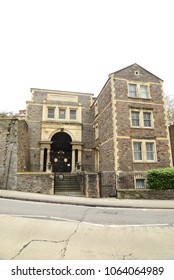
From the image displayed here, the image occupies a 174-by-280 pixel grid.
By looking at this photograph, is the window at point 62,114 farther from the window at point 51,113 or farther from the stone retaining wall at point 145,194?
the stone retaining wall at point 145,194

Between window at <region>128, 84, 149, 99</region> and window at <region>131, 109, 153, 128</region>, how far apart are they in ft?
5.96

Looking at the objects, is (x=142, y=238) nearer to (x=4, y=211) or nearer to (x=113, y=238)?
(x=113, y=238)

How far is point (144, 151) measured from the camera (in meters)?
16.5

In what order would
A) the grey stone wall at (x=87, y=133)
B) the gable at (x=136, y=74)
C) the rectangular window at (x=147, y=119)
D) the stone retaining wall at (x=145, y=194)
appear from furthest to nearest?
the grey stone wall at (x=87, y=133)
the gable at (x=136, y=74)
the rectangular window at (x=147, y=119)
the stone retaining wall at (x=145, y=194)

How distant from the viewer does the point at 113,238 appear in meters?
5.16

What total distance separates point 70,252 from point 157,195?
10.8 m

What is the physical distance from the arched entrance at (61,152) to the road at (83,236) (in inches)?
579

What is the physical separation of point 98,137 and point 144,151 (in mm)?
5895

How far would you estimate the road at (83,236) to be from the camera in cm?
403

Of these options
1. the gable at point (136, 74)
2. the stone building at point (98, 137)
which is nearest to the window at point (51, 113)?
the stone building at point (98, 137)

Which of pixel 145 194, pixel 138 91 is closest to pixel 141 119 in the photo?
pixel 138 91

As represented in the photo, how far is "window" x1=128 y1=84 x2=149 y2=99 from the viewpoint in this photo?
1816cm

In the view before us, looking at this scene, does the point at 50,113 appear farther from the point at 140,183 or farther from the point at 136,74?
the point at 140,183

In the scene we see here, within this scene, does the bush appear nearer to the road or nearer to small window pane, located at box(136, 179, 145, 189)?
small window pane, located at box(136, 179, 145, 189)
